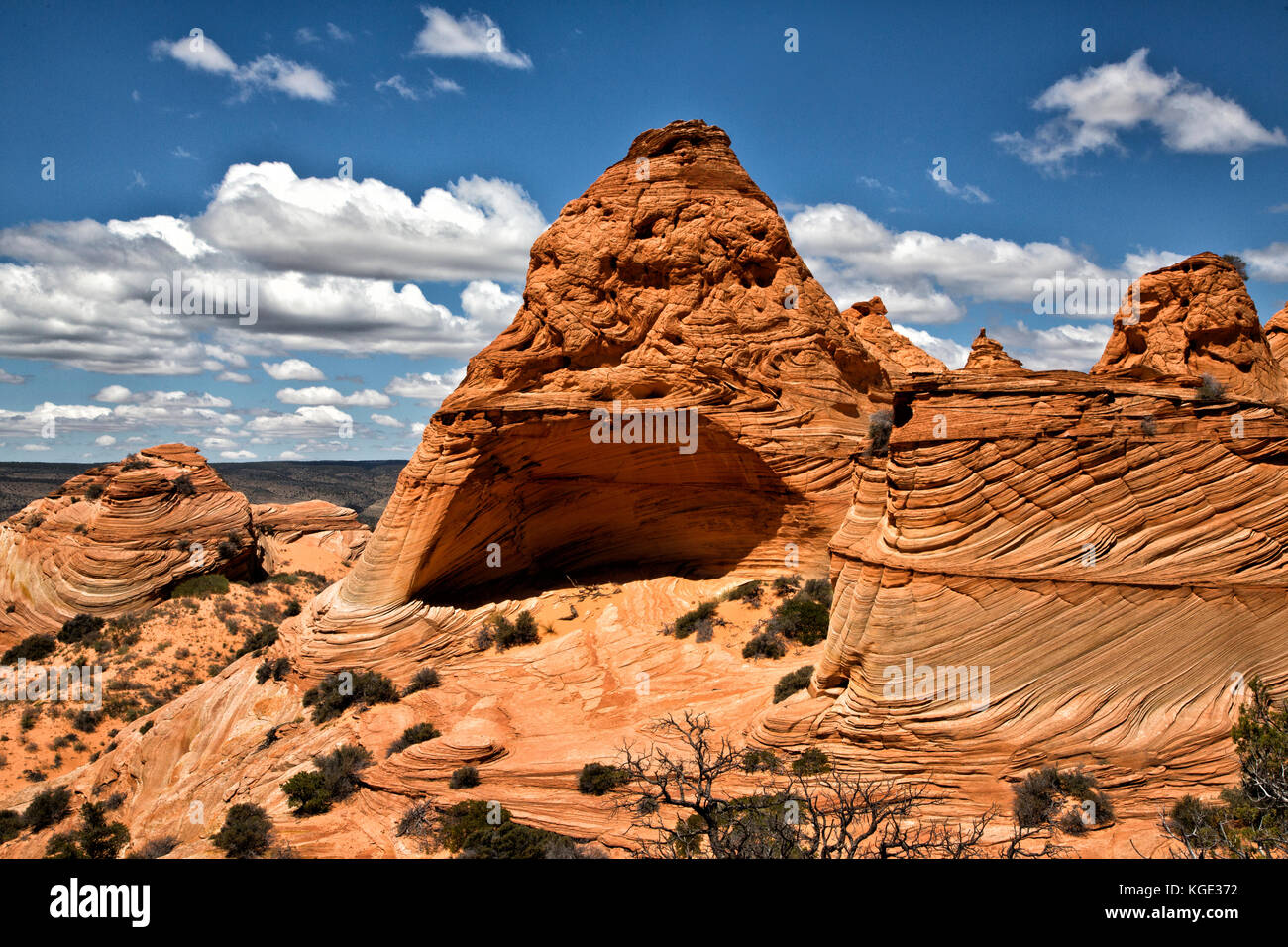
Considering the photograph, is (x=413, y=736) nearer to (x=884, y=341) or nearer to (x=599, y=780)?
(x=599, y=780)

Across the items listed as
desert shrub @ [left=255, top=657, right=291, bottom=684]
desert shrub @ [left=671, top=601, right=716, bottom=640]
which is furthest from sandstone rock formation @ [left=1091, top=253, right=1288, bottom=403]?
desert shrub @ [left=255, top=657, right=291, bottom=684]

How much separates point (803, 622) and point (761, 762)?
23.1 ft

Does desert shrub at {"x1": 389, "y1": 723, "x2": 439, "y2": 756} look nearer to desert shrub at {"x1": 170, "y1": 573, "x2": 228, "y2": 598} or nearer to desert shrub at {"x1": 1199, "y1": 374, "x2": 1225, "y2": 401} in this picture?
desert shrub at {"x1": 1199, "y1": 374, "x2": 1225, "y2": 401}

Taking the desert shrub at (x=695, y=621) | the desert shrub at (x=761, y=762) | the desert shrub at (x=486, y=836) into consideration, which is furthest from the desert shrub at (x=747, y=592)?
the desert shrub at (x=486, y=836)

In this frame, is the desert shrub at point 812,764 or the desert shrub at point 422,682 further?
the desert shrub at point 422,682

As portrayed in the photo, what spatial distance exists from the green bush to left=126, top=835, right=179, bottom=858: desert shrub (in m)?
22.0

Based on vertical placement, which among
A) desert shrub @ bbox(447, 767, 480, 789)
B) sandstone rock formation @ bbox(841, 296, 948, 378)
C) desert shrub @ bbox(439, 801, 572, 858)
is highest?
sandstone rock formation @ bbox(841, 296, 948, 378)

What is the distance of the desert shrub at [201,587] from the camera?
131 feet

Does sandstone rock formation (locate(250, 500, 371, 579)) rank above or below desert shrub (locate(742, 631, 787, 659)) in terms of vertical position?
above

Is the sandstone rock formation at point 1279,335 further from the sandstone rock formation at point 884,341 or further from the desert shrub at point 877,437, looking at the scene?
the desert shrub at point 877,437

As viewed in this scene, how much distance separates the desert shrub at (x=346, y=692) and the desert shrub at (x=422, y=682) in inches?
16.1

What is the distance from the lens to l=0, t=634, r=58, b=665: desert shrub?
3488cm

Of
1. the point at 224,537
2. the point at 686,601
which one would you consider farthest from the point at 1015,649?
the point at 224,537
